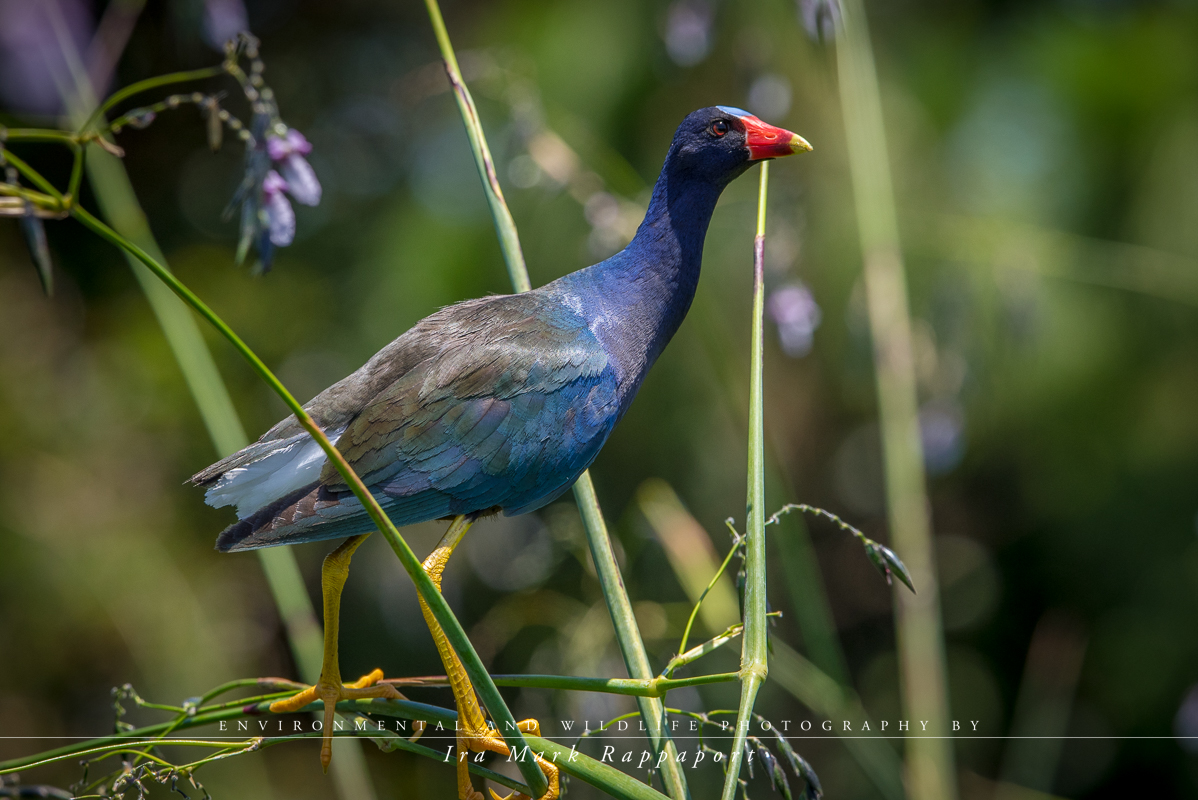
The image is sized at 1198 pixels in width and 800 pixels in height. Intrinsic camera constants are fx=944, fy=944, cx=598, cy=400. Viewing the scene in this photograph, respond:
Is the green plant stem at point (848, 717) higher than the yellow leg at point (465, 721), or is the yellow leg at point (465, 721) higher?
the yellow leg at point (465, 721)

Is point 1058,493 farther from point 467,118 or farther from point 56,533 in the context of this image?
point 56,533

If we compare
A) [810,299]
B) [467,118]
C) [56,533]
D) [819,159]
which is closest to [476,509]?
[467,118]

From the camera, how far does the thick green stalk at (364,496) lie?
825 millimetres

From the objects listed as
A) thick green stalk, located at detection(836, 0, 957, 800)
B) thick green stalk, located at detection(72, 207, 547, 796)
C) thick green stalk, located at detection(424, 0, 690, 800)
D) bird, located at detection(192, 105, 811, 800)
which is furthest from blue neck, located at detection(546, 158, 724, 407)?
thick green stalk, located at detection(72, 207, 547, 796)

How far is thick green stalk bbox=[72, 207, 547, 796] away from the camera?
83 centimetres

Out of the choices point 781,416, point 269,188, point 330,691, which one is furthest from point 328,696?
point 781,416

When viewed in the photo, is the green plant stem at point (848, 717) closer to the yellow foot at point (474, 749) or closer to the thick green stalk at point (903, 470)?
the thick green stalk at point (903, 470)

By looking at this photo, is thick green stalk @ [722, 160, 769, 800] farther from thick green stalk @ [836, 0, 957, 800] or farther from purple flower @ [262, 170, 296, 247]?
purple flower @ [262, 170, 296, 247]

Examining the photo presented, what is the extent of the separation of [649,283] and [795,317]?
0.32m

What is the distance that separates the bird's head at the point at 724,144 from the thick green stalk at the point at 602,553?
397 millimetres

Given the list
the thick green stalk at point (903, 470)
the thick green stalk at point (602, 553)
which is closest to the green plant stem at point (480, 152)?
the thick green stalk at point (602, 553)

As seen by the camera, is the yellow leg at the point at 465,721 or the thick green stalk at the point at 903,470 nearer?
the yellow leg at the point at 465,721

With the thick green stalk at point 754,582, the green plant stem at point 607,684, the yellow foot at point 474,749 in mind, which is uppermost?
the thick green stalk at point 754,582

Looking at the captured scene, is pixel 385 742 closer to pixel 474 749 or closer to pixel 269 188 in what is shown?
pixel 474 749
